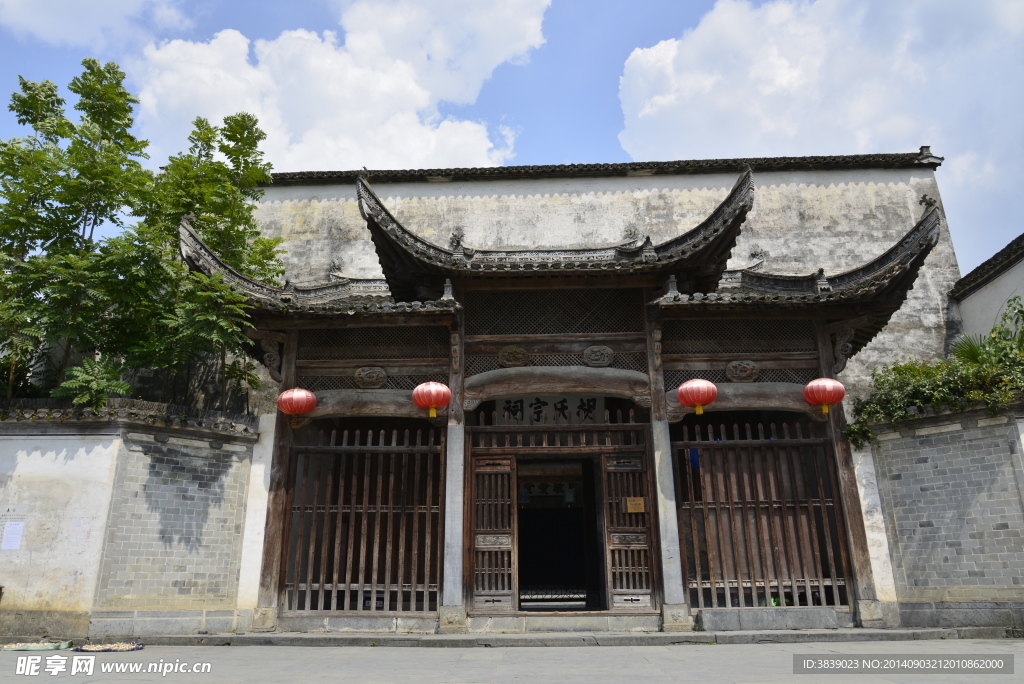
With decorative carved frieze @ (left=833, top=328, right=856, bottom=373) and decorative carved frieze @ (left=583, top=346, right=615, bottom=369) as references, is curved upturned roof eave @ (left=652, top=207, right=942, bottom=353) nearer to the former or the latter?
decorative carved frieze @ (left=833, top=328, right=856, bottom=373)

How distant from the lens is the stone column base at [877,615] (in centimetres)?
816

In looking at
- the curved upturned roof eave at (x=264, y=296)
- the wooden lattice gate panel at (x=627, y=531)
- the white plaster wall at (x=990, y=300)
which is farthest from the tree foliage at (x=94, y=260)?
the white plaster wall at (x=990, y=300)

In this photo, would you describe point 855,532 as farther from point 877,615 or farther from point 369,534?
point 369,534

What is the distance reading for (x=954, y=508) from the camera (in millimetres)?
8352

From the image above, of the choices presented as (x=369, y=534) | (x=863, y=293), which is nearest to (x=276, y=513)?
(x=369, y=534)

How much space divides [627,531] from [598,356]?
2.45 metres

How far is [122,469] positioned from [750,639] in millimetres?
8125

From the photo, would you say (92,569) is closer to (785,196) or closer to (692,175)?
(692,175)

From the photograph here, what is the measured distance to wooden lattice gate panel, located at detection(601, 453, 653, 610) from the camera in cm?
834

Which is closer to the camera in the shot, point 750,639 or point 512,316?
point 750,639

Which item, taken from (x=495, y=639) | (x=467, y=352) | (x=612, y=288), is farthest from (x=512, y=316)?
(x=495, y=639)

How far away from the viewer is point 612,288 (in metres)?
9.38

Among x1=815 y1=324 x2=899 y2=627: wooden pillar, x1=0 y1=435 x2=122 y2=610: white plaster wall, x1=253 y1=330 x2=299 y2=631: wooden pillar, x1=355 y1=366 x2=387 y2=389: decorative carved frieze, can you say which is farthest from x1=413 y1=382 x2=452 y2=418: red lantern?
x1=815 y1=324 x2=899 y2=627: wooden pillar

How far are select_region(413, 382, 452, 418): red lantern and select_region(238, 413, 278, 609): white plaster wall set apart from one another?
2361 mm
